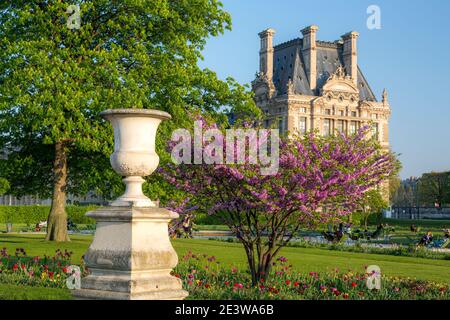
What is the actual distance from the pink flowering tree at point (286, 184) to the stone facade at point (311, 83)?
8540 centimetres

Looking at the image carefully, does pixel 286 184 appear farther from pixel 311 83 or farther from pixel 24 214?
pixel 311 83

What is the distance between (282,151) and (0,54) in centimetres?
1540

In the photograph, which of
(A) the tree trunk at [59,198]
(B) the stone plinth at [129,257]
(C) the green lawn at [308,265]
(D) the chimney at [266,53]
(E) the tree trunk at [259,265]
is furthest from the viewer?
(D) the chimney at [266,53]

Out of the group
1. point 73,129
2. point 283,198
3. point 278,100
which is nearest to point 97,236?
point 283,198

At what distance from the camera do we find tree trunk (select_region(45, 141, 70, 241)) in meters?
28.7

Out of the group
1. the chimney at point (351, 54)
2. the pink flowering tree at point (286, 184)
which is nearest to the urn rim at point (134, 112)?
the pink flowering tree at point (286, 184)

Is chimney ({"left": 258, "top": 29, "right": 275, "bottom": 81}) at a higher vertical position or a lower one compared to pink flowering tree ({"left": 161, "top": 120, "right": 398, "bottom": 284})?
higher

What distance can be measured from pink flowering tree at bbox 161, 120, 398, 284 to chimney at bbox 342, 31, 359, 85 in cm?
9231

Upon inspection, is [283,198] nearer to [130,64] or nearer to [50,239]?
[130,64]

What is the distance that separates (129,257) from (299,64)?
311ft

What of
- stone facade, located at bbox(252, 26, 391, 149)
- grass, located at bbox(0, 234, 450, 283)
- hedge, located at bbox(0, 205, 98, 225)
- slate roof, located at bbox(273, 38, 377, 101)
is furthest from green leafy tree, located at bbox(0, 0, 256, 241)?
slate roof, located at bbox(273, 38, 377, 101)

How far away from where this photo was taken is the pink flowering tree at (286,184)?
14.0m

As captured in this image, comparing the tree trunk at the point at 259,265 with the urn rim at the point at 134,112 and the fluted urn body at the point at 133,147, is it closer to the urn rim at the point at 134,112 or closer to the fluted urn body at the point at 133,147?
the fluted urn body at the point at 133,147

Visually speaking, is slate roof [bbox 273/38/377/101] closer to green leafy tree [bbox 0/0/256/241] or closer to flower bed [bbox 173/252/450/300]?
green leafy tree [bbox 0/0/256/241]
